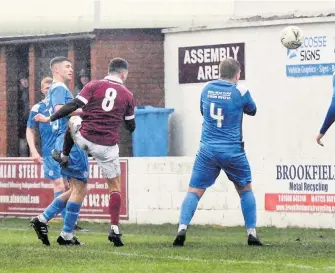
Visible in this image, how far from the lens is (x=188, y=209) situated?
1392 cm

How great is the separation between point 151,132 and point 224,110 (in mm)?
11460

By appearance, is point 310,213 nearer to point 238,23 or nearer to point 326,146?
point 326,146

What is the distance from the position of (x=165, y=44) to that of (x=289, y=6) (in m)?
2.59

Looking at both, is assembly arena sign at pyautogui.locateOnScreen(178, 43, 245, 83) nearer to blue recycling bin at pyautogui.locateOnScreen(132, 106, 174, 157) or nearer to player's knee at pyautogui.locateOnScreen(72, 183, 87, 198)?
blue recycling bin at pyautogui.locateOnScreen(132, 106, 174, 157)

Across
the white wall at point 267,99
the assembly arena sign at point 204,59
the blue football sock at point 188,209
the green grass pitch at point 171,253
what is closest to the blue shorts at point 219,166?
the blue football sock at point 188,209

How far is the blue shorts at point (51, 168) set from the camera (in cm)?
1802

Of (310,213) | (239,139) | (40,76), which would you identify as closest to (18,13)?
(40,76)

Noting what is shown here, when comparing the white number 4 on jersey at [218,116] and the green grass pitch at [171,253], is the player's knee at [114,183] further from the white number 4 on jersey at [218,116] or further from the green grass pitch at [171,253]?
the white number 4 on jersey at [218,116]

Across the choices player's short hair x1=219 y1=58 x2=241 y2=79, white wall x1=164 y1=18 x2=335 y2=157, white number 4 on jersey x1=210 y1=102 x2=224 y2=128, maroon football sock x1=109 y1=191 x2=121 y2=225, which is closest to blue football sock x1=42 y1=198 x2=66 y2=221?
maroon football sock x1=109 y1=191 x2=121 y2=225

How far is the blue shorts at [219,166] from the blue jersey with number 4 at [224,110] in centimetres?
8

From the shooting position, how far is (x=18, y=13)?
98.0 feet

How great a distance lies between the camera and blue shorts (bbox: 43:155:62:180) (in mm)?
18016

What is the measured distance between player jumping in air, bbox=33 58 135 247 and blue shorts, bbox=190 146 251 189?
0.89 metres

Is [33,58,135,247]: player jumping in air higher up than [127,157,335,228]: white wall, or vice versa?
[33,58,135,247]: player jumping in air
